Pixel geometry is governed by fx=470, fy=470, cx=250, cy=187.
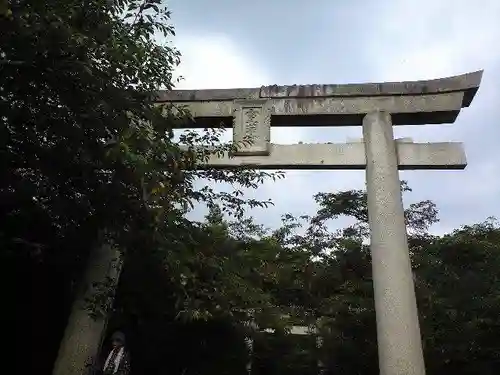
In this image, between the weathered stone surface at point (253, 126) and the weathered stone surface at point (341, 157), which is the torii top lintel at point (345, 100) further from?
the weathered stone surface at point (341, 157)

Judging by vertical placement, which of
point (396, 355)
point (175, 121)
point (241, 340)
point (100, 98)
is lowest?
point (396, 355)

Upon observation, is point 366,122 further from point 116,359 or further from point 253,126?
A: point 116,359

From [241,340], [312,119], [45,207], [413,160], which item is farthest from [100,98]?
[241,340]

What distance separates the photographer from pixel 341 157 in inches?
253

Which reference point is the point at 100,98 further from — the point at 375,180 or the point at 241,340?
the point at 241,340

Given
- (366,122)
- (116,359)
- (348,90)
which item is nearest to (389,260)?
(366,122)

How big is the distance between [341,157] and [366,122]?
2.00 ft

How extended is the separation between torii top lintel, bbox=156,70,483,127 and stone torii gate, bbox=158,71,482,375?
0.04 ft

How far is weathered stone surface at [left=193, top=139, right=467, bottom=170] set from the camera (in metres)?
6.21

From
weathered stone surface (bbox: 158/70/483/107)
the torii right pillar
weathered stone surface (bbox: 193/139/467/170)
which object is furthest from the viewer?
weathered stone surface (bbox: 158/70/483/107)

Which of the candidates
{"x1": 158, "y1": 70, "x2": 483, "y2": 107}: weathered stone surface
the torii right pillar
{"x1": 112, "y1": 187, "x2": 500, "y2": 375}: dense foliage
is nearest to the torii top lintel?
{"x1": 158, "y1": 70, "x2": 483, "y2": 107}: weathered stone surface

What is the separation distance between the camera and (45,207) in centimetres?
482

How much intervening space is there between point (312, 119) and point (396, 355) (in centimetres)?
331

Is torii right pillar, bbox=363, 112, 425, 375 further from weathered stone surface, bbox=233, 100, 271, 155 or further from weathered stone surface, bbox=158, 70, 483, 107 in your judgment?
weathered stone surface, bbox=233, 100, 271, 155
